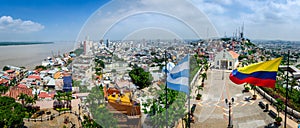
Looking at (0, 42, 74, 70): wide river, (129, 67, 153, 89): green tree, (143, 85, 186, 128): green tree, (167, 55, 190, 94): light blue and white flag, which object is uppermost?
(167, 55, 190, 94): light blue and white flag

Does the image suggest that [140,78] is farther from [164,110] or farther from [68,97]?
[164,110]

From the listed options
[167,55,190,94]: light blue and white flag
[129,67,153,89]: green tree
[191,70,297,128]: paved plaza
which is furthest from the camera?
[129,67,153,89]: green tree

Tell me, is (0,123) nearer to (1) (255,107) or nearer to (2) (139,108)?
(2) (139,108)

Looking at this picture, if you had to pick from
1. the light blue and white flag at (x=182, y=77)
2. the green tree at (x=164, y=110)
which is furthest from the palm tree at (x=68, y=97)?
the light blue and white flag at (x=182, y=77)

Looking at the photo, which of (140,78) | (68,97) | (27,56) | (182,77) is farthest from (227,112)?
(27,56)

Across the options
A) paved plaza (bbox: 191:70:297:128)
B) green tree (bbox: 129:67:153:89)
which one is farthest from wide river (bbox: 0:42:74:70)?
paved plaza (bbox: 191:70:297:128)

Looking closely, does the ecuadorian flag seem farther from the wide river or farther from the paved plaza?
the wide river

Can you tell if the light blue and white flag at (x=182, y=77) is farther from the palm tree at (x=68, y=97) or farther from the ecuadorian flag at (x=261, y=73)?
the palm tree at (x=68, y=97)
